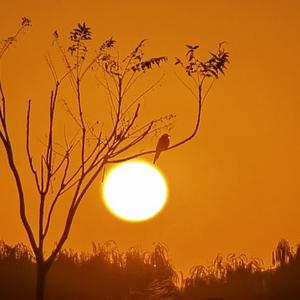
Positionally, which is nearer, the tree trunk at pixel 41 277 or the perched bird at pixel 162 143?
the tree trunk at pixel 41 277

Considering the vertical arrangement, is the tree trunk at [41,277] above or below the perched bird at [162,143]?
below

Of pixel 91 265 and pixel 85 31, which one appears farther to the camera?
pixel 91 265

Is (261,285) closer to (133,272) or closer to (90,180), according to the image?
(133,272)

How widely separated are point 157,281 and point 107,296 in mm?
1925

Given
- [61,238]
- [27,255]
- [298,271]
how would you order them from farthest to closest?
1. [27,255]
2. [298,271]
3. [61,238]

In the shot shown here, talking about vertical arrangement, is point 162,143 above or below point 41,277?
above

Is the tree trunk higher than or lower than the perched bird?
lower

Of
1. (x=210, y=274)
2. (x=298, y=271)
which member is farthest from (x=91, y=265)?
(x=298, y=271)

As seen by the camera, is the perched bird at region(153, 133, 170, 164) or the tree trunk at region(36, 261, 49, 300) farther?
the perched bird at region(153, 133, 170, 164)

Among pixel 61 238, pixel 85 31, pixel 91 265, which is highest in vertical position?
pixel 85 31

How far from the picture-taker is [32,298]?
36031 mm

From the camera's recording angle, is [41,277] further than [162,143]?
No

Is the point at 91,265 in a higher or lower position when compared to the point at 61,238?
higher

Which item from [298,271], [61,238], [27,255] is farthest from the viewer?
[27,255]
